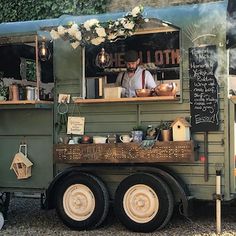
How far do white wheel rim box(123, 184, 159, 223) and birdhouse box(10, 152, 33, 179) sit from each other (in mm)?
1448

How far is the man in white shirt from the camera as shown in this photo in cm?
706

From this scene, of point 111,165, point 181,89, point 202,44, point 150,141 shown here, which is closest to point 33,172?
point 111,165

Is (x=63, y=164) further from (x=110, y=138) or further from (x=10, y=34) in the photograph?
(x=10, y=34)

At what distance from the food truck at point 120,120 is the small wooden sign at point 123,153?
0.04 feet

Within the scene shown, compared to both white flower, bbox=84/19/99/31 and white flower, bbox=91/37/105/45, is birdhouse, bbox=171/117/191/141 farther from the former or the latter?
white flower, bbox=84/19/99/31

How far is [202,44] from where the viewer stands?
6.49 metres

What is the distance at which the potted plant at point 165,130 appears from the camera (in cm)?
655

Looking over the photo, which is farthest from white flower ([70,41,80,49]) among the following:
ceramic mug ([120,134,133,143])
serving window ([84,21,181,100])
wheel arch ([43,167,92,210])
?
wheel arch ([43,167,92,210])

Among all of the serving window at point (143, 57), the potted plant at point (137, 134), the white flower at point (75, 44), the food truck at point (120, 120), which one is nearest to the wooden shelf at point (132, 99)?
the food truck at point (120, 120)

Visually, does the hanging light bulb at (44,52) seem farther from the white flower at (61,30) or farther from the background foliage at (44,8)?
the background foliage at (44,8)

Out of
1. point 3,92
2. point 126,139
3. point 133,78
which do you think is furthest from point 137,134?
point 3,92

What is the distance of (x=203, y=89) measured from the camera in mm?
6500

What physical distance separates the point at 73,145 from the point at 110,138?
1.59 feet

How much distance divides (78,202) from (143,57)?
7.47 feet
